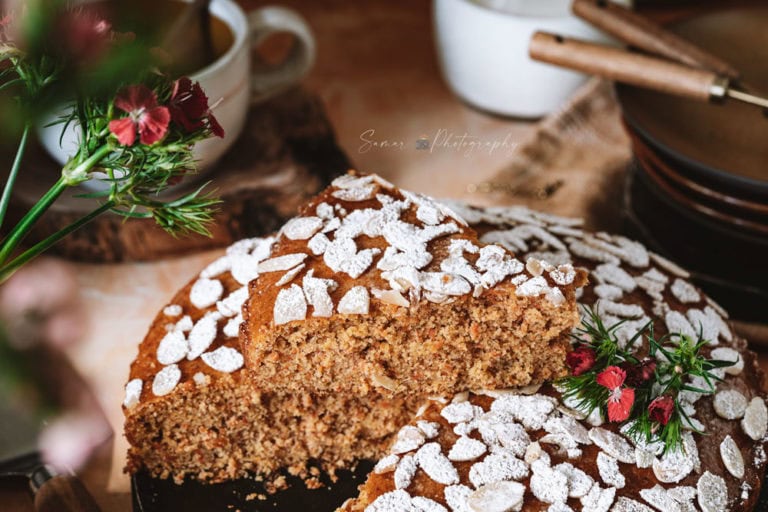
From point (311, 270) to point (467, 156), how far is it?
1.04m

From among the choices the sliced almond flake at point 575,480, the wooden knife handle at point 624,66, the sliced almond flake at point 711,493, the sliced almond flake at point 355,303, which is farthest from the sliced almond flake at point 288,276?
the wooden knife handle at point 624,66

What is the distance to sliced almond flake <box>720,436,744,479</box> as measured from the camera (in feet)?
4.67

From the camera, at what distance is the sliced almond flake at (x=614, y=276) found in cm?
170

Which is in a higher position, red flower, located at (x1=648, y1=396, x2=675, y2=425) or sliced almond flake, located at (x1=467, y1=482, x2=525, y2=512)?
red flower, located at (x1=648, y1=396, x2=675, y2=425)

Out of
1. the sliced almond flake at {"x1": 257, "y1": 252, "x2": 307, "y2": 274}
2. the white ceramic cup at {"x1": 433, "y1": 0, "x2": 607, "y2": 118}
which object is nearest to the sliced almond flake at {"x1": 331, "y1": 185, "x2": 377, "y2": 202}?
the sliced almond flake at {"x1": 257, "y1": 252, "x2": 307, "y2": 274}

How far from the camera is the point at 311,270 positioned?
1.49 meters

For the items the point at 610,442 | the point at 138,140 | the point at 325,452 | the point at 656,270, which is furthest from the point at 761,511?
the point at 138,140

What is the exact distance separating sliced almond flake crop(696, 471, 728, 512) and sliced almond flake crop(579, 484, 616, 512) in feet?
0.48

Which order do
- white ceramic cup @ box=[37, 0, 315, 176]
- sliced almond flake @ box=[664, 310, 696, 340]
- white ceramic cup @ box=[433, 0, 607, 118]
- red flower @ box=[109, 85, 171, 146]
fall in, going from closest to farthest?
1. red flower @ box=[109, 85, 171, 146]
2. sliced almond flake @ box=[664, 310, 696, 340]
3. white ceramic cup @ box=[37, 0, 315, 176]
4. white ceramic cup @ box=[433, 0, 607, 118]

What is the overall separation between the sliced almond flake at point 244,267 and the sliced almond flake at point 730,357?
920mm

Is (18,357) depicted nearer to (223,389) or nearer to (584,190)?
(223,389)

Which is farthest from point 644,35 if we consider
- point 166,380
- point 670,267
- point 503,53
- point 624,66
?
point 166,380

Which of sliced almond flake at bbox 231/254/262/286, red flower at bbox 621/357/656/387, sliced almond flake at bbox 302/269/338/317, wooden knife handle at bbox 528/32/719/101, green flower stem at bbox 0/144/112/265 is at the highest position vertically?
green flower stem at bbox 0/144/112/265

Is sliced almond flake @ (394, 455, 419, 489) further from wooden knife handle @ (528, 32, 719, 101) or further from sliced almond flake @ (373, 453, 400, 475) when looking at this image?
wooden knife handle @ (528, 32, 719, 101)
